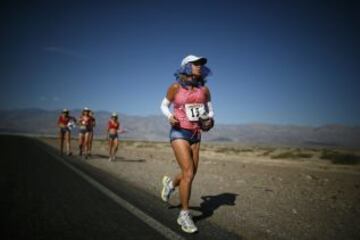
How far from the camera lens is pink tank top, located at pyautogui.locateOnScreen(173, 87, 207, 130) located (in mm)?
5449

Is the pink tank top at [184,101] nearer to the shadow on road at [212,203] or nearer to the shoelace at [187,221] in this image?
the shoelace at [187,221]

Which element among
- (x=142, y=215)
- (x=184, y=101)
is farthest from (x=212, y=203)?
(x=184, y=101)

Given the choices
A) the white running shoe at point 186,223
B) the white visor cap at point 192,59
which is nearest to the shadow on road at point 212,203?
the white running shoe at point 186,223

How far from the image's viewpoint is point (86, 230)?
4.68 m

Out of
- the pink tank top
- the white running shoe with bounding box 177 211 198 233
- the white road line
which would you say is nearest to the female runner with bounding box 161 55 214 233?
the pink tank top

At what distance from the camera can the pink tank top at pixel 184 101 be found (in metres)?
5.45

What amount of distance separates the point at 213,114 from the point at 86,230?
252 centimetres

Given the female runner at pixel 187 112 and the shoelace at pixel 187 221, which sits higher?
the female runner at pixel 187 112

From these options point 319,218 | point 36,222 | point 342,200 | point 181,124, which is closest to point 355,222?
point 319,218

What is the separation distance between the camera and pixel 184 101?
5.47m

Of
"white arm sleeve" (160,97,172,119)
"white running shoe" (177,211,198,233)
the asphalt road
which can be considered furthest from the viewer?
"white arm sleeve" (160,97,172,119)

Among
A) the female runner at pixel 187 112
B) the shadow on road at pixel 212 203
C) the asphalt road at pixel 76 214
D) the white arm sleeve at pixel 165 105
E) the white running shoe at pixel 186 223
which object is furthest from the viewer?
the shadow on road at pixel 212 203

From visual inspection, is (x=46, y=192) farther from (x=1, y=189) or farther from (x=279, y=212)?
(x=279, y=212)

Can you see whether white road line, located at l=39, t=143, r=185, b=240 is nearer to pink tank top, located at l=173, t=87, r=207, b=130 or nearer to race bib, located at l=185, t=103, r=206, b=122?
pink tank top, located at l=173, t=87, r=207, b=130
